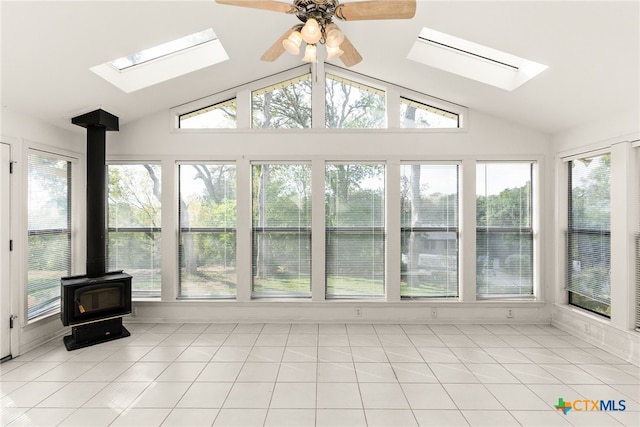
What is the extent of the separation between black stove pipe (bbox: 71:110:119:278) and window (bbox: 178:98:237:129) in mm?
936

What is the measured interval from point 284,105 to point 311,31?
8.59ft

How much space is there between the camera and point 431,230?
4547 millimetres

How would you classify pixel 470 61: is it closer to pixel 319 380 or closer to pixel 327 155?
pixel 327 155

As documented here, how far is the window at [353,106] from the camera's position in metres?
4.57

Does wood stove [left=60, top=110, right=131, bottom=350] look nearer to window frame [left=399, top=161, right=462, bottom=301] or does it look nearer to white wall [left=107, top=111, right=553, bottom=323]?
white wall [left=107, top=111, right=553, bottom=323]

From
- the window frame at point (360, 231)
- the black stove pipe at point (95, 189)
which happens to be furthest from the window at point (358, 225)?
the black stove pipe at point (95, 189)

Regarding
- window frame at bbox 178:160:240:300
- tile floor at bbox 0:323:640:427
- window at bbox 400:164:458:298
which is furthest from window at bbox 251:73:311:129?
tile floor at bbox 0:323:640:427

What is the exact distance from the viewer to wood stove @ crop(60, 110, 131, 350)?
371cm

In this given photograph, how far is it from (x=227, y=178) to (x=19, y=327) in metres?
2.74

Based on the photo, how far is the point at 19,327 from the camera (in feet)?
11.5

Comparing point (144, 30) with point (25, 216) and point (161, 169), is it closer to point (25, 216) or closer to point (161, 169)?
point (161, 169)

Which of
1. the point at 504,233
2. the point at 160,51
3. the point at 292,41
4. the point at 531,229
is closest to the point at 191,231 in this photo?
the point at 160,51

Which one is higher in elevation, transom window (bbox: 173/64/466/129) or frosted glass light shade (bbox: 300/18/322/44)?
transom window (bbox: 173/64/466/129)

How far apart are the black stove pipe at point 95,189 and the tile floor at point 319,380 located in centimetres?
100
